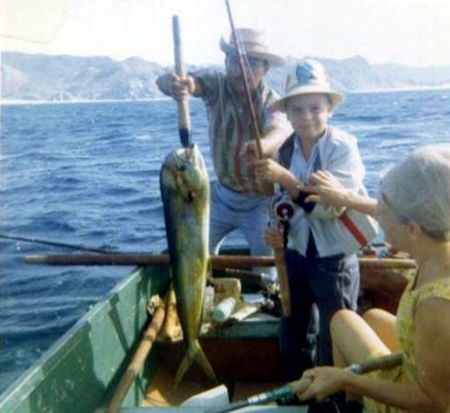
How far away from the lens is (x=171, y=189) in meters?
4.72

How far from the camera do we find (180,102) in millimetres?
4754

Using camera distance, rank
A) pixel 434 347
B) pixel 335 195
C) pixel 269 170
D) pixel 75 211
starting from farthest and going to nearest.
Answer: pixel 75 211
pixel 269 170
pixel 335 195
pixel 434 347

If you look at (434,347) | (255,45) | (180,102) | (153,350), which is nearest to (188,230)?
(180,102)

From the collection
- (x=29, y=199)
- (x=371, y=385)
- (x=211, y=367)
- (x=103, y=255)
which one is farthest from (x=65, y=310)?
(x=29, y=199)

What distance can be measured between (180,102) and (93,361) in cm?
174

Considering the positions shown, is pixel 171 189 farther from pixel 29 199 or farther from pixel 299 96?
pixel 29 199

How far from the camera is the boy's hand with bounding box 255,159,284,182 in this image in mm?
4305

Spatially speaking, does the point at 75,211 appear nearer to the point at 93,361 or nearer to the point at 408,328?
the point at 93,361

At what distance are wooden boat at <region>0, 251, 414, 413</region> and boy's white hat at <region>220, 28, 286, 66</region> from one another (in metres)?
1.75

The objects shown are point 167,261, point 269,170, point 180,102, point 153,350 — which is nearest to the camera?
point 269,170

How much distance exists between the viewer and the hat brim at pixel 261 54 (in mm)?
5573

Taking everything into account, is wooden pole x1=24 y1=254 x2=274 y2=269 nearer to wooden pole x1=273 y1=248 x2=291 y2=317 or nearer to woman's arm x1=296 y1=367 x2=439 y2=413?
wooden pole x1=273 y1=248 x2=291 y2=317

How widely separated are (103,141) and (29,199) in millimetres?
29941

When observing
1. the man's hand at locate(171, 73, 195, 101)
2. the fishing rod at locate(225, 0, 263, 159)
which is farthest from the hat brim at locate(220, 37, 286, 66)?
the man's hand at locate(171, 73, 195, 101)
